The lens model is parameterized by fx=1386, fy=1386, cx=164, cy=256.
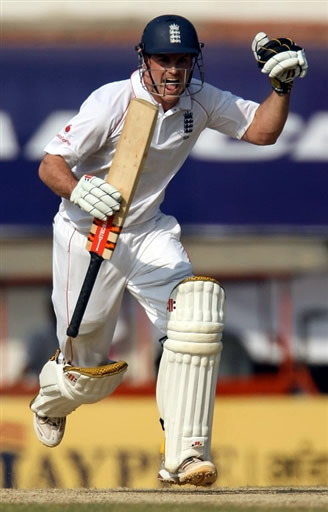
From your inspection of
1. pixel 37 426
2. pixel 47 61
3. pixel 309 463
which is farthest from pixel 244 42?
pixel 37 426

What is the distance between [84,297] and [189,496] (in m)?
0.87

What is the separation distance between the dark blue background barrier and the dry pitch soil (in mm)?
4595

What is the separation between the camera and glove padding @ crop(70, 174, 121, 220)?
5.15 m

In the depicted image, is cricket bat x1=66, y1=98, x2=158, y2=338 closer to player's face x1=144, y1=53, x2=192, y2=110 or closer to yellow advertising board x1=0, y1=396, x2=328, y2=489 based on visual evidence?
player's face x1=144, y1=53, x2=192, y2=110

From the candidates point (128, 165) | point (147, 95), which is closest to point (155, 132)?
point (147, 95)

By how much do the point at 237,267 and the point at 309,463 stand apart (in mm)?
1891

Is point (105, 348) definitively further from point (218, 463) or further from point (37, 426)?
point (218, 463)

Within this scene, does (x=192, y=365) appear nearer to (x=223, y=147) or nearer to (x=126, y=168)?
(x=126, y=168)

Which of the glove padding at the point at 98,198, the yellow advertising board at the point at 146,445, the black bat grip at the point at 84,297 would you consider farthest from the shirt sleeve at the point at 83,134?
the yellow advertising board at the point at 146,445

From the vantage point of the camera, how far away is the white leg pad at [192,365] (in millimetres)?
5262

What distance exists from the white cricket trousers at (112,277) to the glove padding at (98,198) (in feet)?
1.67

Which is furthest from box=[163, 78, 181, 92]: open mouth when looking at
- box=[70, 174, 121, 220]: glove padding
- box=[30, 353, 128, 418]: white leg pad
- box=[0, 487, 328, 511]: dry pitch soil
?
box=[0, 487, 328, 511]: dry pitch soil

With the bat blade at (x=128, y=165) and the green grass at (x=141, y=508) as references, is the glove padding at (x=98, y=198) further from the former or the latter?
the green grass at (x=141, y=508)

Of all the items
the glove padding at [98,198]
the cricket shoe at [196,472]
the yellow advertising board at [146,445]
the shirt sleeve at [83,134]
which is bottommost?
the yellow advertising board at [146,445]
